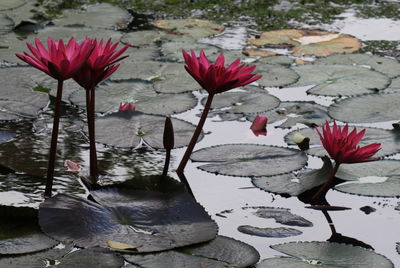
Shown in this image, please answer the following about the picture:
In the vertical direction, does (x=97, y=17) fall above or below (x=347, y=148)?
below

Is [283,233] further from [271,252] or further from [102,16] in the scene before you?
[102,16]

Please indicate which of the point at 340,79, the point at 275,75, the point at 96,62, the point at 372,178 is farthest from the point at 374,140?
the point at 96,62

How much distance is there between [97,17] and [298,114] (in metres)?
1.75

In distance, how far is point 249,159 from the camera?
2.31 meters

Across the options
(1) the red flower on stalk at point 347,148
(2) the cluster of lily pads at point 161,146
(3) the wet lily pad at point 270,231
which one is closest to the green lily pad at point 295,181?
(2) the cluster of lily pads at point 161,146

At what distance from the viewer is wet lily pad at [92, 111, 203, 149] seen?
243 centimetres

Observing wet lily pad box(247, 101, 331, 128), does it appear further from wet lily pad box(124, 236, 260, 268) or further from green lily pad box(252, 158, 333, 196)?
wet lily pad box(124, 236, 260, 268)

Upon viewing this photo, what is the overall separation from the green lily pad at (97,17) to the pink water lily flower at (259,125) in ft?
5.25

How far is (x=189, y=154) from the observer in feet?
7.13

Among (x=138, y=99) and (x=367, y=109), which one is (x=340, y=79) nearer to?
(x=367, y=109)

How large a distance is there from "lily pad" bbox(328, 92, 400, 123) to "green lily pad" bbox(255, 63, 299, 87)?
13.0 inches

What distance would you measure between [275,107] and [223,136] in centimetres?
35

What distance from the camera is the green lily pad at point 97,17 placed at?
4.03 m

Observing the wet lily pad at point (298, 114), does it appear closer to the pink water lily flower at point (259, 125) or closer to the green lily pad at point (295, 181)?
the pink water lily flower at point (259, 125)
